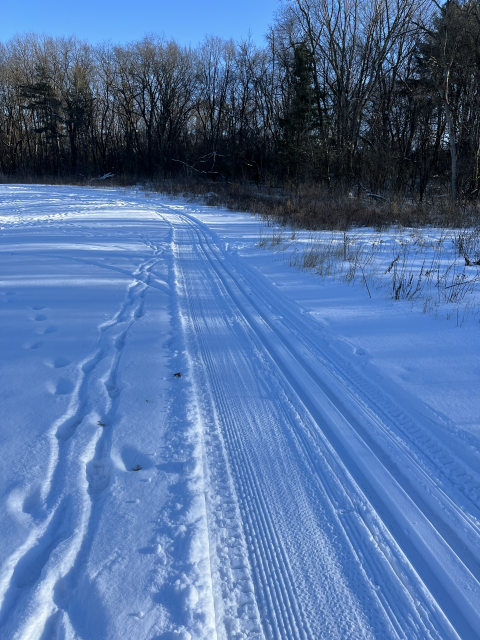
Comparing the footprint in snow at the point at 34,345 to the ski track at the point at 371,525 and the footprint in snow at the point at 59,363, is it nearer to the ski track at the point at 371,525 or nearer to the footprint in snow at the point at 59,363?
the footprint in snow at the point at 59,363

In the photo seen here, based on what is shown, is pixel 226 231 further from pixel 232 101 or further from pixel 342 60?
pixel 232 101

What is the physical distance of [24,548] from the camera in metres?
1.77

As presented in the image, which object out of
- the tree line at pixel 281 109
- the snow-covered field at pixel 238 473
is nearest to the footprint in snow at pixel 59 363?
the snow-covered field at pixel 238 473

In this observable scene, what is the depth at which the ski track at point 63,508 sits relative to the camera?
5.04 feet

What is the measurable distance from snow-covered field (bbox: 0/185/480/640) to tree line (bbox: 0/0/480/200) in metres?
16.1

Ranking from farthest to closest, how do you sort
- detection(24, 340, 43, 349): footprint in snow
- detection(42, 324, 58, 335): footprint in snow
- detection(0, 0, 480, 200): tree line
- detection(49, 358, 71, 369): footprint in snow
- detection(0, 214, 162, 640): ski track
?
detection(0, 0, 480, 200): tree line → detection(42, 324, 58, 335): footprint in snow → detection(24, 340, 43, 349): footprint in snow → detection(49, 358, 71, 369): footprint in snow → detection(0, 214, 162, 640): ski track

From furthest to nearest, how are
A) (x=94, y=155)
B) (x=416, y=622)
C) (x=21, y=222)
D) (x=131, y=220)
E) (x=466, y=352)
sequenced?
(x=94, y=155)
(x=131, y=220)
(x=21, y=222)
(x=466, y=352)
(x=416, y=622)

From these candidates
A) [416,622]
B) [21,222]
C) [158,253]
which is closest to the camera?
[416,622]

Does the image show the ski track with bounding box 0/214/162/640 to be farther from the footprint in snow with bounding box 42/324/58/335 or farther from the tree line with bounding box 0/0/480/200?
the tree line with bounding box 0/0/480/200

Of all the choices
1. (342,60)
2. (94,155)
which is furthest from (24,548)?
(94,155)

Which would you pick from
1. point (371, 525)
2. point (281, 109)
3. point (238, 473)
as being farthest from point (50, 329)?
point (281, 109)

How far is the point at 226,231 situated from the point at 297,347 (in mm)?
8221

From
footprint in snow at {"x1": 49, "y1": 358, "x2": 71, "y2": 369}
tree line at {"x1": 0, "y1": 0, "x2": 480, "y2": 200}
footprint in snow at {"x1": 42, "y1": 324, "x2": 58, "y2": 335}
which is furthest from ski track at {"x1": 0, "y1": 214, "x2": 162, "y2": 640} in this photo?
tree line at {"x1": 0, "y1": 0, "x2": 480, "y2": 200}

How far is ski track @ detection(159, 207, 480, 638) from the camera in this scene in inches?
63.1
